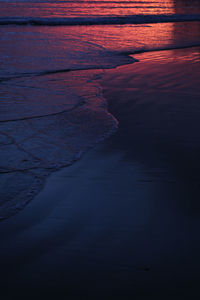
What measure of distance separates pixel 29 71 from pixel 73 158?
4.00m

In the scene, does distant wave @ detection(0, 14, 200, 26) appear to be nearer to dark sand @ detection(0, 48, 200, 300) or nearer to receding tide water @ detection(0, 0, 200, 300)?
receding tide water @ detection(0, 0, 200, 300)

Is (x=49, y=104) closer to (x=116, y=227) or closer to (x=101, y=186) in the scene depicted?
(x=101, y=186)

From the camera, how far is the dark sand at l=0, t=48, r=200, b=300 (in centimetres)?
182

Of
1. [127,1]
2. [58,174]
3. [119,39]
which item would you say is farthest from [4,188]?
[127,1]

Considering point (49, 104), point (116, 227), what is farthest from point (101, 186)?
point (49, 104)

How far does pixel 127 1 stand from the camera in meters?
30.0

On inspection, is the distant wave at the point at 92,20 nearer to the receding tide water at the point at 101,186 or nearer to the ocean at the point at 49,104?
the ocean at the point at 49,104

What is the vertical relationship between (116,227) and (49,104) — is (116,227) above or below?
below

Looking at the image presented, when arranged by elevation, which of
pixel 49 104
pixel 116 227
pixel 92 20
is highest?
pixel 92 20

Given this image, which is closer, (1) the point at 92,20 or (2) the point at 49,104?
(2) the point at 49,104

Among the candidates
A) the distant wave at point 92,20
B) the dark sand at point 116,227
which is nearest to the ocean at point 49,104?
the dark sand at point 116,227

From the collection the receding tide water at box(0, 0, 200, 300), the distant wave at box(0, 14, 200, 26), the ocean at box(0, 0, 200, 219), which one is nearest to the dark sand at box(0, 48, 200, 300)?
the receding tide water at box(0, 0, 200, 300)

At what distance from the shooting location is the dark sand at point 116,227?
1.82 meters

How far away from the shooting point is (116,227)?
2244 mm
